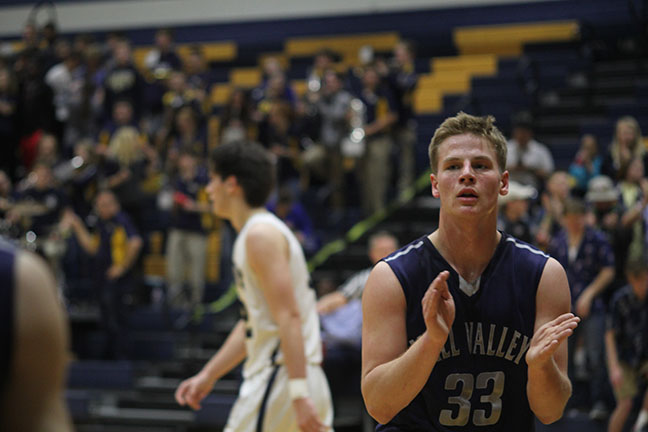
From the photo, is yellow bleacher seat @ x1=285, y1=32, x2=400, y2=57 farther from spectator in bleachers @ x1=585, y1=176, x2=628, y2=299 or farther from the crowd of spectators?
spectator in bleachers @ x1=585, y1=176, x2=628, y2=299

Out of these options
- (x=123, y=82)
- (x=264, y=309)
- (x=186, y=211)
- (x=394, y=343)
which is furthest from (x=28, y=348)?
(x=123, y=82)

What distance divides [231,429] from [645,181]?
576 centimetres

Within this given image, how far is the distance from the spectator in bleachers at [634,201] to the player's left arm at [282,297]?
479 cm

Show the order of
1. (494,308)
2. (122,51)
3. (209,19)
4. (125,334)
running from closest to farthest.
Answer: (494,308) → (125,334) → (122,51) → (209,19)

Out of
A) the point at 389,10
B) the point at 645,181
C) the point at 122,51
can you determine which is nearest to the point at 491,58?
the point at 389,10

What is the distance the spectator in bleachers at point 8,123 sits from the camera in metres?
13.8

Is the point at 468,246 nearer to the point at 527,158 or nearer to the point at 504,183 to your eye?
the point at 504,183

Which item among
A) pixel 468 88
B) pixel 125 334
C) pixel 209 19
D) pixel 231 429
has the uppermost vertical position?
pixel 209 19

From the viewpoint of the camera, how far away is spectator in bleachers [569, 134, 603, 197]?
10.1 metres

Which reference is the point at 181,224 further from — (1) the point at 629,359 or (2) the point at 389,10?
(2) the point at 389,10

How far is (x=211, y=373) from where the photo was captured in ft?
15.4

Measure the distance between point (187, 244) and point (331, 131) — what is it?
2.35 meters

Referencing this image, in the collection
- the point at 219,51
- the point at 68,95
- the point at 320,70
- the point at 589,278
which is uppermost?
the point at 219,51

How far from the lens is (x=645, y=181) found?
29.1 feet
